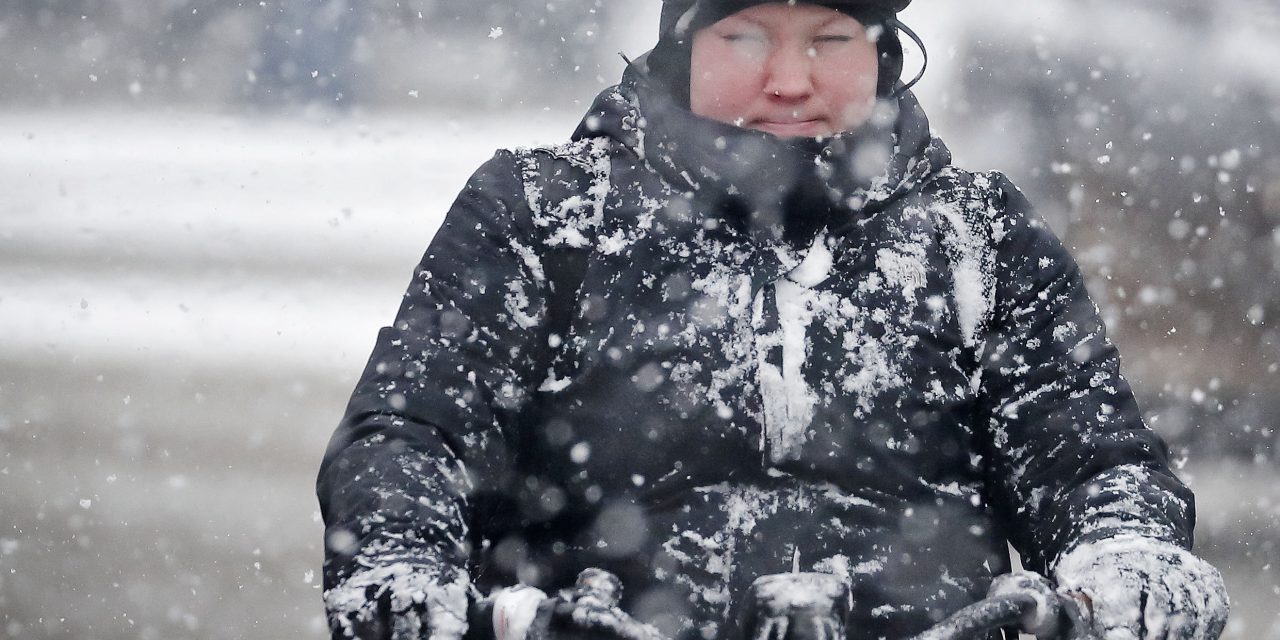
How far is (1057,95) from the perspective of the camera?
10.7 ft

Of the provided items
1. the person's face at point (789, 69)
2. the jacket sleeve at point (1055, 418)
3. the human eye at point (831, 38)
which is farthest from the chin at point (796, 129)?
the jacket sleeve at point (1055, 418)

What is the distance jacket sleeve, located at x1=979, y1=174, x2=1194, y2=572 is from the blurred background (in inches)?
58.7

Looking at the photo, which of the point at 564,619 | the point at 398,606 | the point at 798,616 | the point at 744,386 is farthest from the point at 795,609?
the point at 744,386

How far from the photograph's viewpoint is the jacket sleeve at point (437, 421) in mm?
1383

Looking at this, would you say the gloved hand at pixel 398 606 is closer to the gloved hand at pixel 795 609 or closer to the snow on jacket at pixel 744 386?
the snow on jacket at pixel 744 386

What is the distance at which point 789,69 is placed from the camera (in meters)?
1.78

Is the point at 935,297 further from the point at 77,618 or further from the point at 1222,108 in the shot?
the point at 77,618

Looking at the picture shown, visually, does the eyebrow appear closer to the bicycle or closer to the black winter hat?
the black winter hat

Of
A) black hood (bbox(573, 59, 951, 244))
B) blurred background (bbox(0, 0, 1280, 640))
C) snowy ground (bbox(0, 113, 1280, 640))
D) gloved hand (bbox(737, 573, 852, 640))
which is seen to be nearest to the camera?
gloved hand (bbox(737, 573, 852, 640))

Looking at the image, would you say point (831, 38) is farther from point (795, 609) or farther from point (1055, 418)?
point (795, 609)

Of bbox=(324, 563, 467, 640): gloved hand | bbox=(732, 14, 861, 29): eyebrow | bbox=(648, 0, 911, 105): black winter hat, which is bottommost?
bbox=(324, 563, 467, 640): gloved hand

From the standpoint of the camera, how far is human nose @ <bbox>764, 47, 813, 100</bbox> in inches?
69.8

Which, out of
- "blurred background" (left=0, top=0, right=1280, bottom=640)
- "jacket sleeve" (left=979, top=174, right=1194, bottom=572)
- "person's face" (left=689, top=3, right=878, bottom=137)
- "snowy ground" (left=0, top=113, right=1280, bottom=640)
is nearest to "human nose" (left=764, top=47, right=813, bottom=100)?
"person's face" (left=689, top=3, right=878, bottom=137)

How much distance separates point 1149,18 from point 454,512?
2.42 m
